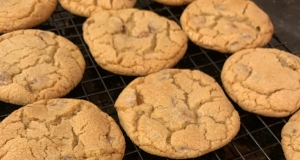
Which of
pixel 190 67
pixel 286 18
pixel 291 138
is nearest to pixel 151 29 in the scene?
pixel 190 67

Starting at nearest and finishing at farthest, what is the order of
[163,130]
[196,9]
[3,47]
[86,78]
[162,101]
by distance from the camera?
[163,130] → [162,101] → [3,47] → [86,78] → [196,9]

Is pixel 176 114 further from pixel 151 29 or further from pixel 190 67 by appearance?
pixel 151 29

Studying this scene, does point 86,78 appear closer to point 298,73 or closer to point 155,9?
point 155,9

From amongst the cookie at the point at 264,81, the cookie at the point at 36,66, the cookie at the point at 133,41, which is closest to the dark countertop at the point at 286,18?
the cookie at the point at 264,81

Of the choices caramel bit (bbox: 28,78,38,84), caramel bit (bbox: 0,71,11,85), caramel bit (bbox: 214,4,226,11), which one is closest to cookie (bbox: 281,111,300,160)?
caramel bit (bbox: 214,4,226,11)

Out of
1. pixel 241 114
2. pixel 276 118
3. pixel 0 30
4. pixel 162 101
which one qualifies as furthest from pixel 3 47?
pixel 276 118

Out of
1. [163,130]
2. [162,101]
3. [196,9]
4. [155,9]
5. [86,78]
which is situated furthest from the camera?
[155,9]

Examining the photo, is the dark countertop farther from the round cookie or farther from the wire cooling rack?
the round cookie
